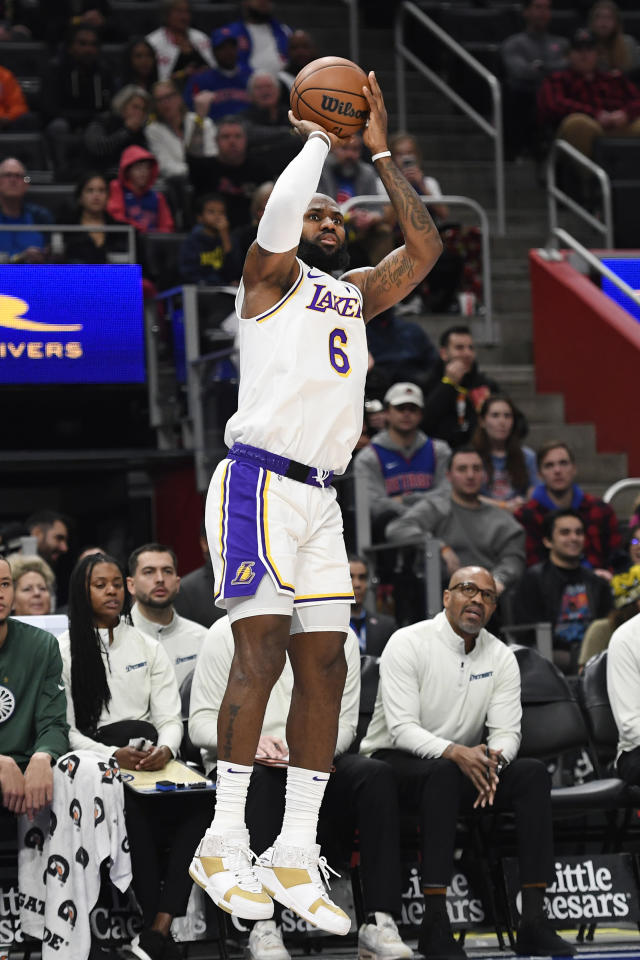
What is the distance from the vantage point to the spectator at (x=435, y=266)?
12367 mm

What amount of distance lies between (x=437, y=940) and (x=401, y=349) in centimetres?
552

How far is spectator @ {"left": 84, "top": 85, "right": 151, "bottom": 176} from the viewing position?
12.4 m

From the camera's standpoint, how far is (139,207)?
38.9 feet

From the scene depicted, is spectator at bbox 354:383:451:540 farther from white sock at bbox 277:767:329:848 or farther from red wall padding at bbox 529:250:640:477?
white sock at bbox 277:767:329:848

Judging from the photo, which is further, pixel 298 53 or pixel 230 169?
pixel 298 53

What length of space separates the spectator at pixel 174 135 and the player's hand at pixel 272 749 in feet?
21.7

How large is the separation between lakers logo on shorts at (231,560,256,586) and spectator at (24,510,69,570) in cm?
463

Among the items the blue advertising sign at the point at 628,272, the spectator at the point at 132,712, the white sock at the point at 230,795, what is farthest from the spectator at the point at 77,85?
the white sock at the point at 230,795

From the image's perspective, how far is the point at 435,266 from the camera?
12625mm

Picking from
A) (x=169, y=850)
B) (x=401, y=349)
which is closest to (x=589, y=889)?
(x=169, y=850)

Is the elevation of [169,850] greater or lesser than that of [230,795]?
lesser

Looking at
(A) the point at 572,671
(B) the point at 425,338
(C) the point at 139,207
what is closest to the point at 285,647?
(A) the point at 572,671

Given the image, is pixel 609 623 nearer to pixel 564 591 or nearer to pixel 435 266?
pixel 564 591

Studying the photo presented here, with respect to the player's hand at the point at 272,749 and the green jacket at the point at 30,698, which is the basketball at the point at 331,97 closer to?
the green jacket at the point at 30,698
